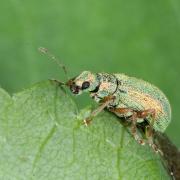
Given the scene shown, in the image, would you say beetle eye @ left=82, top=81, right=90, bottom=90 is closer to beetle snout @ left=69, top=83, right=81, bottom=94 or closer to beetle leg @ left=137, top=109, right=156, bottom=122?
beetle snout @ left=69, top=83, right=81, bottom=94

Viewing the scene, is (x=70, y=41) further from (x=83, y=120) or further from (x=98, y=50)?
(x=83, y=120)

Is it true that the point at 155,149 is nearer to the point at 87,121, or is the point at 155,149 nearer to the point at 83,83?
the point at 87,121

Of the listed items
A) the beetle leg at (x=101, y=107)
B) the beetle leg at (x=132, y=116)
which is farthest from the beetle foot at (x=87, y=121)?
the beetle leg at (x=132, y=116)

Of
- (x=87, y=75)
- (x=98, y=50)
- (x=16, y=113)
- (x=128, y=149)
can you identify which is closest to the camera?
(x=16, y=113)

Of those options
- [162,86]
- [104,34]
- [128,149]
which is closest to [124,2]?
[104,34]

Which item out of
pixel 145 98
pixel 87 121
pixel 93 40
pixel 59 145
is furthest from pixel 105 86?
pixel 59 145

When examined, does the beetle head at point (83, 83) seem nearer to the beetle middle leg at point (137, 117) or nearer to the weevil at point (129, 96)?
the weevil at point (129, 96)
